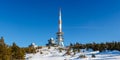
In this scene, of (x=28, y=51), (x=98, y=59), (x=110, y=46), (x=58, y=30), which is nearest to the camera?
(x=98, y=59)

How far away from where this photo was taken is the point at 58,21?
107375mm

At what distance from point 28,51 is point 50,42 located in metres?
34.6

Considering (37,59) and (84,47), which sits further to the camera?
(84,47)

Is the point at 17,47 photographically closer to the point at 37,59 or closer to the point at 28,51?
the point at 37,59

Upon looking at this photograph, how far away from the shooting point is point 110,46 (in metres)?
48.4

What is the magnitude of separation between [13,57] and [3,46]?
4029 millimetres

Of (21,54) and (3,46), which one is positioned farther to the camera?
(21,54)

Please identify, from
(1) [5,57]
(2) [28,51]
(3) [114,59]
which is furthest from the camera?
(2) [28,51]

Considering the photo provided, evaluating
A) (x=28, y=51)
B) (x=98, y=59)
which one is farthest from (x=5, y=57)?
(x=28, y=51)

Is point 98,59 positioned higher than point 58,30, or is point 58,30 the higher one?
point 58,30

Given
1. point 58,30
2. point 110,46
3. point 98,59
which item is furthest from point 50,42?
point 98,59

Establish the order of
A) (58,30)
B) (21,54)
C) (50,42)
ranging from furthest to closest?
1. (58,30)
2. (50,42)
3. (21,54)

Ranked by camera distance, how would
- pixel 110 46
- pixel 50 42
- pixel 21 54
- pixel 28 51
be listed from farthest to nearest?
pixel 50 42, pixel 28 51, pixel 110 46, pixel 21 54

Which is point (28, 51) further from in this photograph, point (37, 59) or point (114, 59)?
point (114, 59)
